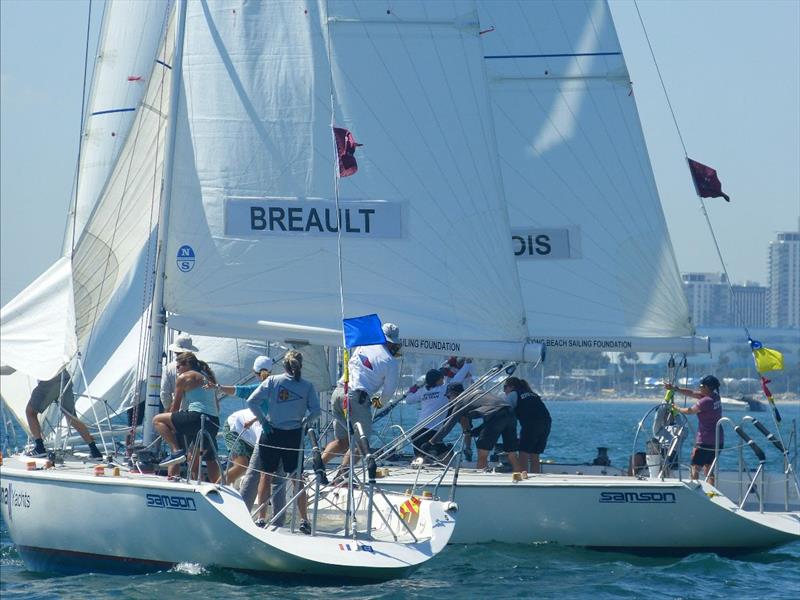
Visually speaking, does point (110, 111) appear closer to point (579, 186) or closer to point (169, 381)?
point (579, 186)

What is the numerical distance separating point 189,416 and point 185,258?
2.06 meters

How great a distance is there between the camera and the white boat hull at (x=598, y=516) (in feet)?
46.8

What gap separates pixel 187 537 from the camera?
12.2 metres

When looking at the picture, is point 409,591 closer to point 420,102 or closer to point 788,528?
point 788,528

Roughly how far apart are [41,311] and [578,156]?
7864 mm

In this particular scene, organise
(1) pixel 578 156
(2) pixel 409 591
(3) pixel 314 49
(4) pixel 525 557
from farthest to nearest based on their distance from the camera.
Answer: (1) pixel 578 156, (3) pixel 314 49, (4) pixel 525 557, (2) pixel 409 591

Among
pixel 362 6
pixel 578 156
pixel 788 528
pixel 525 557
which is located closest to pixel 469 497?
pixel 525 557

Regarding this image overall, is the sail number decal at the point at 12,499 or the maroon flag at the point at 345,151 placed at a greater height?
the maroon flag at the point at 345,151

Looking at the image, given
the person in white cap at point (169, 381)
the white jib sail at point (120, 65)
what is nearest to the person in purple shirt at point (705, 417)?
the person in white cap at point (169, 381)

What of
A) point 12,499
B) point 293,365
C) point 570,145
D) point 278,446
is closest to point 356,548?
point 278,446

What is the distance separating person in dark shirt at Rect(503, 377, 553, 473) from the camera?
15539mm

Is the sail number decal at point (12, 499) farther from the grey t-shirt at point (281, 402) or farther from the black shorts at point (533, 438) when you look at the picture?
the black shorts at point (533, 438)

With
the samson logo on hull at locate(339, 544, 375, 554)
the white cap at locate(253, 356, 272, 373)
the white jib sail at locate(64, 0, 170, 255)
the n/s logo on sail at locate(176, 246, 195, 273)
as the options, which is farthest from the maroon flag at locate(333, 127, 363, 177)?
the white jib sail at locate(64, 0, 170, 255)

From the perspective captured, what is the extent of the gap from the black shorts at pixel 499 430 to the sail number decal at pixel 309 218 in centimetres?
216
